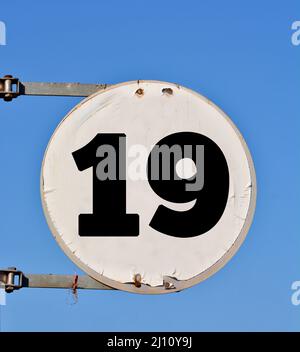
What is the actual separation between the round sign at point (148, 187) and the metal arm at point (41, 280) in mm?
75

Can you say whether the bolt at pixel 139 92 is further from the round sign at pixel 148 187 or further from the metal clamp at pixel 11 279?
the metal clamp at pixel 11 279

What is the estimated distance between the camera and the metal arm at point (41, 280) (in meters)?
4.42

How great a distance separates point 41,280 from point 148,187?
861 millimetres

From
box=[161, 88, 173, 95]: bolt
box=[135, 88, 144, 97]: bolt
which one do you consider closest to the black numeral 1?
box=[135, 88, 144, 97]: bolt

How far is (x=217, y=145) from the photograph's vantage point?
467 cm

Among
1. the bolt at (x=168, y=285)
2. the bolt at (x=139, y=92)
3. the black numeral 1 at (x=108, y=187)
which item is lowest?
the bolt at (x=168, y=285)

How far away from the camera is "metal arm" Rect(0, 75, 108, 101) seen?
4691 mm

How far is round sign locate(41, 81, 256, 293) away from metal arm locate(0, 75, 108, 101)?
0.23 ft

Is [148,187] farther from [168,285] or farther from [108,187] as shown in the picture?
[168,285]

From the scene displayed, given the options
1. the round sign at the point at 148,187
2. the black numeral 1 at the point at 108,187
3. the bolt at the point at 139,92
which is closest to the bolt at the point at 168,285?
the round sign at the point at 148,187

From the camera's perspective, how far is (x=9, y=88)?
470 cm

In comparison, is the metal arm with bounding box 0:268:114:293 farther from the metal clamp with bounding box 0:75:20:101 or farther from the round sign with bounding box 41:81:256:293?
the metal clamp with bounding box 0:75:20:101
